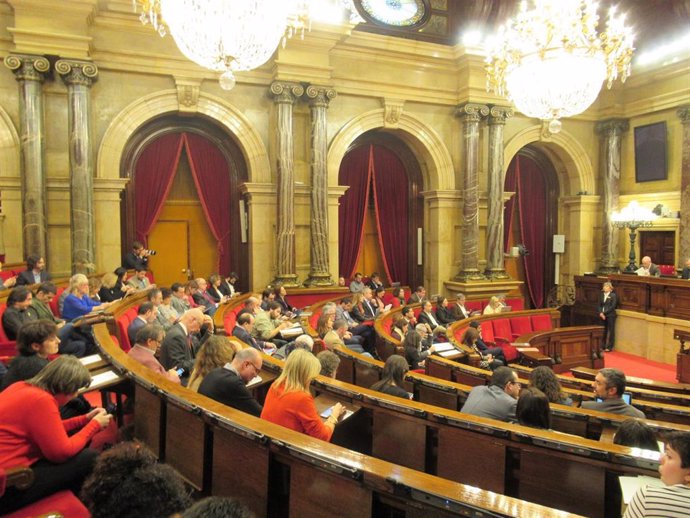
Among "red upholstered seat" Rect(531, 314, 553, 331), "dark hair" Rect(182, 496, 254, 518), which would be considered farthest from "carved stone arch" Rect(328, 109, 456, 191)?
"dark hair" Rect(182, 496, 254, 518)

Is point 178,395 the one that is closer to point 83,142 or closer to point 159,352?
point 159,352

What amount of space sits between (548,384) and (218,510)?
9.63 ft

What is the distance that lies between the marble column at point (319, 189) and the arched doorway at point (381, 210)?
1.54m

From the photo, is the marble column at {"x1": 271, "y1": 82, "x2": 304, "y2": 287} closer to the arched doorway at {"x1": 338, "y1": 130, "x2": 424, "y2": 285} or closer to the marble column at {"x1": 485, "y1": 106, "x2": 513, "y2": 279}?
the arched doorway at {"x1": 338, "y1": 130, "x2": 424, "y2": 285}

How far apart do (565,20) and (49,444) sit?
22.2ft

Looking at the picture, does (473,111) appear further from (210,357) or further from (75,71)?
(210,357)

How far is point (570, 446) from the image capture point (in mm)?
2221

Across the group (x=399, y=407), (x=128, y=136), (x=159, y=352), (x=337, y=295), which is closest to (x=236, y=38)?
(x=159, y=352)

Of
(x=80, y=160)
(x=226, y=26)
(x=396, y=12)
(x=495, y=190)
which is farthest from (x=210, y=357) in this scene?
(x=396, y=12)

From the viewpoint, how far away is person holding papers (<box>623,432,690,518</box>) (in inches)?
68.6

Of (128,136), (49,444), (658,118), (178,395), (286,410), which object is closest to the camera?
(49,444)

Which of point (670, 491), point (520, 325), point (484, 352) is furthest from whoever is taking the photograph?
point (520, 325)

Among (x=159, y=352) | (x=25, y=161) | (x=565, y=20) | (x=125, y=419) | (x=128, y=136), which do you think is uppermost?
(x=565, y=20)

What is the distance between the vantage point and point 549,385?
3602mm
